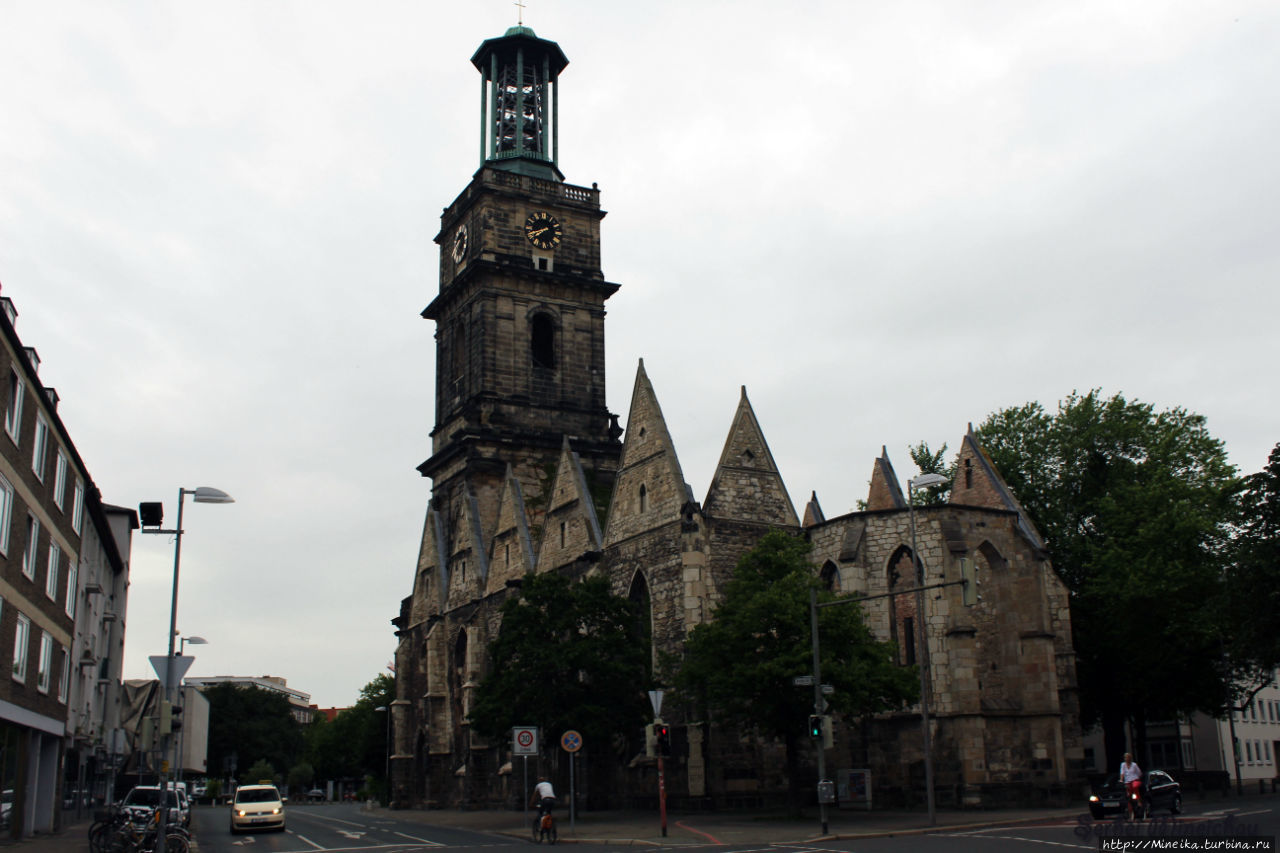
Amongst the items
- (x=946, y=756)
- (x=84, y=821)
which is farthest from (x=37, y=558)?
(x=946, y=756)

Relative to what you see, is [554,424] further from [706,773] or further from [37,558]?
[37,558]

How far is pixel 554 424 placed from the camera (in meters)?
56.6

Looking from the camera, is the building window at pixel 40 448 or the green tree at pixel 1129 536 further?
the green tree at pixel 1129 536

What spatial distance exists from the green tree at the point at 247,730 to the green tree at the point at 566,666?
92724 mm

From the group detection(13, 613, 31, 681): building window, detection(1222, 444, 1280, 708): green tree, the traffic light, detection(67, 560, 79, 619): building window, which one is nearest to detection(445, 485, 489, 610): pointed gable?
detection(67, 560, 79, 619): building window

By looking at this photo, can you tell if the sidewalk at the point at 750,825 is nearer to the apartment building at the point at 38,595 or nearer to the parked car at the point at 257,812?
the parked car at the point at 257,812

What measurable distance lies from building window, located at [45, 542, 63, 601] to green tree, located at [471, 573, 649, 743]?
12.2m

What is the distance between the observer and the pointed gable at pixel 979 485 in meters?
38.6

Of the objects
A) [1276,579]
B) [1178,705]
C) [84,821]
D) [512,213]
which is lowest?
[84,821]

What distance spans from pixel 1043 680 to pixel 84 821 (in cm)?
3199

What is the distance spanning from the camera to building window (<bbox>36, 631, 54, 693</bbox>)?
2917cm

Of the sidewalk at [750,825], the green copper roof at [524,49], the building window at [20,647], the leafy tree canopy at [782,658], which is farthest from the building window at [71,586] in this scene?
the green copper roof at [524,49]

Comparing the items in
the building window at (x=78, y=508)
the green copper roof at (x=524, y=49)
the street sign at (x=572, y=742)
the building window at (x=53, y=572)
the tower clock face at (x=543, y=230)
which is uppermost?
the green copper roof at (x=524, y=49)

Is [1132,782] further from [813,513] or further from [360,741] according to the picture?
[360,741]
